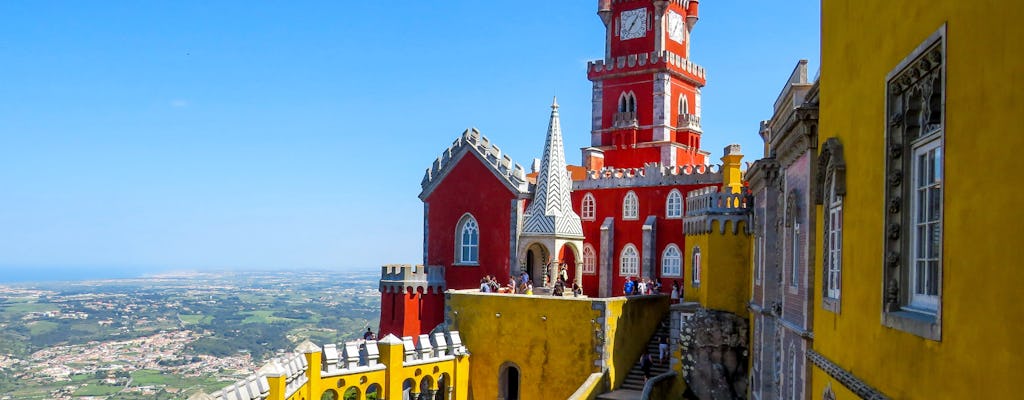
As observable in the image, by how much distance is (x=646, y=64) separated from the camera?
39.9 meters

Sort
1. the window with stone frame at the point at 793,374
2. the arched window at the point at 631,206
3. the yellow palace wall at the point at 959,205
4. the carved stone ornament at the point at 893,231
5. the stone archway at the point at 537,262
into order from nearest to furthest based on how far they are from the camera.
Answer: the yellow palace wall at the point at 959,205 → the carved stone ornament at the point at 893,231 → the window with stone frame at the point at 793,374 → the stone archway at the point at 537,262 → the arched window at the point at 631,206

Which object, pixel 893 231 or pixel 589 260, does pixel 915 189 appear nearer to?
pixel 893 231

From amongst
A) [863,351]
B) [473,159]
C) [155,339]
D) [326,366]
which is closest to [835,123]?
[863,351]

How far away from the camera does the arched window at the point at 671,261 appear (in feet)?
107

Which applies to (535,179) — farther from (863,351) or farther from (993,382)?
(993,382)

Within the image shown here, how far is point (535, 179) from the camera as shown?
34344 millimetres

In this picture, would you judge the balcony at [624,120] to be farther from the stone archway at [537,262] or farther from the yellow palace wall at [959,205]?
the yellow palace wall at [959,205]

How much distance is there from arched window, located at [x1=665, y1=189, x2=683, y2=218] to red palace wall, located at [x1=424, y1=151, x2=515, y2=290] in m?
5.60

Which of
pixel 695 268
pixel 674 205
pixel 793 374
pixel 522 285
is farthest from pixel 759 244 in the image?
pixel 674 205

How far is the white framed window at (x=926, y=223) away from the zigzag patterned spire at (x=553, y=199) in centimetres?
2454

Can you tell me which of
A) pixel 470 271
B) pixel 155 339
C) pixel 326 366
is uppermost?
pixel 470 271

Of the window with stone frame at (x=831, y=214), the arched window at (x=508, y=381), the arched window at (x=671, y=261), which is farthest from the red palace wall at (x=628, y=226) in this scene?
the window with stone frame at (x=831, y=214)

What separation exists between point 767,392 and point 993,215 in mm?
12352

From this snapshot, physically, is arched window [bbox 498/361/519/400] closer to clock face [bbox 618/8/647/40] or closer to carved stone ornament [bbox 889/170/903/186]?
clock face [bbox 618/8/647/40]
